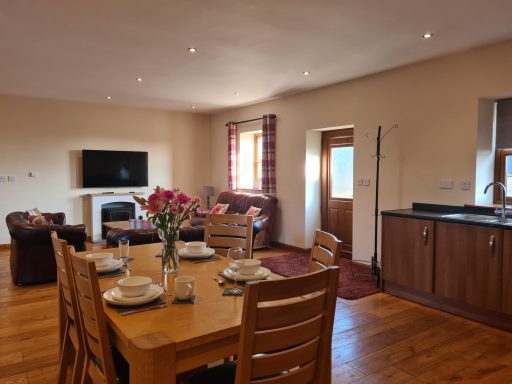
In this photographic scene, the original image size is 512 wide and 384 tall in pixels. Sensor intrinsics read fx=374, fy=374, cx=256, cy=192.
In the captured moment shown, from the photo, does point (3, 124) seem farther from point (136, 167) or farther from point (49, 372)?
point (49, 372)

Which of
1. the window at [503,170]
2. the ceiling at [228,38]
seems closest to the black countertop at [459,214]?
the window at [503,170]

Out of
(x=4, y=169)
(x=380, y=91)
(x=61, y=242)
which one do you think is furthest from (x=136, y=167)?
(x=61, y=242)

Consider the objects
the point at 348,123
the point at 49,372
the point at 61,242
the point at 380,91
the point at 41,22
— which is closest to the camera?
the point at 61,242

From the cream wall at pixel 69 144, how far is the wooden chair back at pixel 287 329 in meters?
6.76

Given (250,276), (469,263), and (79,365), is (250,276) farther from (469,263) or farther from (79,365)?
(469,263)

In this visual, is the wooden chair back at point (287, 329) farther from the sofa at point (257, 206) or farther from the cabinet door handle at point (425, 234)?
the sofa at point (257, 206)

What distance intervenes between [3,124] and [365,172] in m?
6.07

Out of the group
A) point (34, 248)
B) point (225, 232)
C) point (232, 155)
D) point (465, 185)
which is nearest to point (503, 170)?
point (465, 185)

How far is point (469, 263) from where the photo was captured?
11.1 ft

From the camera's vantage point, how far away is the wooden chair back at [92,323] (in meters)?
1.51

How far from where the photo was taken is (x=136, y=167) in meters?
7.65

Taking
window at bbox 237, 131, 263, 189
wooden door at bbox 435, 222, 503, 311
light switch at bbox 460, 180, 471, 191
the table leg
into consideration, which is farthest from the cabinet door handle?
window at bbox 237, 131, 263, 189

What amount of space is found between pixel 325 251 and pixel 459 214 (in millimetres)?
2586

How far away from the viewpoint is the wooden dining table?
123 cm
